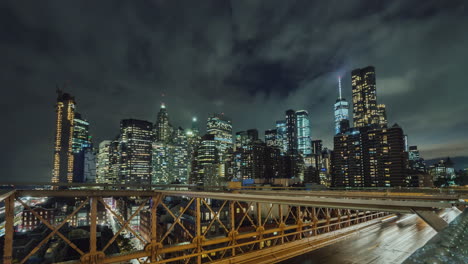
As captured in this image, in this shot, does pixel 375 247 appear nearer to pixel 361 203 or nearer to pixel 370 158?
pixel 361 203

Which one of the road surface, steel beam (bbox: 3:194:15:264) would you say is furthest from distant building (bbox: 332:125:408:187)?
steel beam (bbox: 3:194:15:264)

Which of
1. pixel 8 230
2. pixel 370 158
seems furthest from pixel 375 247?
pixel 370 158

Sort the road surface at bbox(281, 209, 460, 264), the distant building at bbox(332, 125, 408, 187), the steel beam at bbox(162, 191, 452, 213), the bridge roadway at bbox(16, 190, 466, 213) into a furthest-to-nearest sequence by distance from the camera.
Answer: the distant building at bbox(332, 125, 408, 187), the road surface at bbox(281, 209, 460, 264), the bridge roadway at bbox(16, 190, 466, 213), the steel beam at bbox(162, 191, 452, 213)

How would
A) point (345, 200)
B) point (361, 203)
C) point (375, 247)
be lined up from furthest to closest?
point (375, 247), point (345, 200), point (361, 203)

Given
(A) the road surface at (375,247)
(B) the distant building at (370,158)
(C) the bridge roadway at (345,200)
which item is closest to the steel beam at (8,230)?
(C) the bridge roadway at (345,200)

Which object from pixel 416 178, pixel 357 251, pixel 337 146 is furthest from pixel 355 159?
pixel 357 251

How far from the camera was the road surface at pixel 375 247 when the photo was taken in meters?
14.5

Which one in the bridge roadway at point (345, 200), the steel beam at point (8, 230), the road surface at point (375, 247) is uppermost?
the bridge roadway at point (345, 200)

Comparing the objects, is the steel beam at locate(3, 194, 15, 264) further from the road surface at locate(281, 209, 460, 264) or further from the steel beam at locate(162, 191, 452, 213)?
the road surface at locate(281, 209, 460, 264)

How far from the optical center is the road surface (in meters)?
14.5

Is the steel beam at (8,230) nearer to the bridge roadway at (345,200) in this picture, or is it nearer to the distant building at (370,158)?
the bridge roadway at (345,200)

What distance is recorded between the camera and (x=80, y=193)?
30.2ft

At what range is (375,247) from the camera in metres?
17.4

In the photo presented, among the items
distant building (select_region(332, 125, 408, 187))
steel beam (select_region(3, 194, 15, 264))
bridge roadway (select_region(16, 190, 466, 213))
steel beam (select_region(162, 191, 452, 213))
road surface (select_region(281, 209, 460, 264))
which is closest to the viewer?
steel beam (select_region(162, 191, 452, 213))
